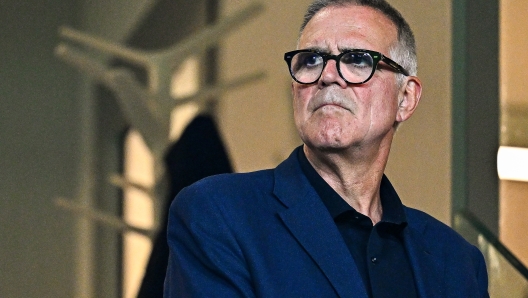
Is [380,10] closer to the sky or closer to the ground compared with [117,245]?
closer to the sky

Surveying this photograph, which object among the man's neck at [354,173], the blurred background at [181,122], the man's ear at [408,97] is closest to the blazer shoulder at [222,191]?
the man's neck at [354,173]

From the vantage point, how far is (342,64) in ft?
4.72

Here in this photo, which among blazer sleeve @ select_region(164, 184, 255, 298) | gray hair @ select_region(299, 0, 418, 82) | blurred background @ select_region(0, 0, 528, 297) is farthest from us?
blurred background @ select_region(0, 0, 528, 297)

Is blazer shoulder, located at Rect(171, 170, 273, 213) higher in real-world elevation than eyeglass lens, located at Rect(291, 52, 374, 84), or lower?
lower

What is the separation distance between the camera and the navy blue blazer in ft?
4.13

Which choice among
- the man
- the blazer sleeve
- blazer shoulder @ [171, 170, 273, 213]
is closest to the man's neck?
the man

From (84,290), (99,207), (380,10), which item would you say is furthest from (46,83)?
(380,10)

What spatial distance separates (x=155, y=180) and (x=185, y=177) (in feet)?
4.88

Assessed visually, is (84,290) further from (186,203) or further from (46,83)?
(186,203)

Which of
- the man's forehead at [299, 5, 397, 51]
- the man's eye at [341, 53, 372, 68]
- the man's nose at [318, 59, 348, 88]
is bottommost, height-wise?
the man's nose at [318, 59, 348, 88]

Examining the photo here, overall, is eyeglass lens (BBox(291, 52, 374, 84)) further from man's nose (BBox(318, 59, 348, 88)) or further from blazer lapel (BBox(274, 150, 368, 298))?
blazer lapel (BBox(274, 150, 368, 298))

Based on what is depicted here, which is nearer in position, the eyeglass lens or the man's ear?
the eyeglass lens

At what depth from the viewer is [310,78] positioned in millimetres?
1453

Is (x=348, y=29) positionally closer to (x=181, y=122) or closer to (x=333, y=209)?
(x=333, y=209)
